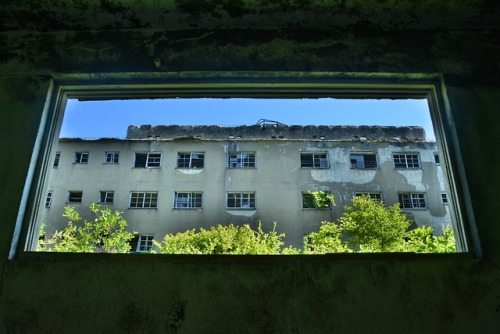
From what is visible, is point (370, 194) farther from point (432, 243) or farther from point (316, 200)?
point (432, 243)

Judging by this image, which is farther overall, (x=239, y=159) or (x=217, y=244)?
(x=239, y=159)

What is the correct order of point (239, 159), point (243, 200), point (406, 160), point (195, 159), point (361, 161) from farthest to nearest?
point (239, 159)
point (195, 159)
point (243, 200)
point (361, 161)
point (406, 160)

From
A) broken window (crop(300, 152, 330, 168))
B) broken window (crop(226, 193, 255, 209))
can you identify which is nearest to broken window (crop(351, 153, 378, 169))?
broken window (crop(300, 152, 330, 168))

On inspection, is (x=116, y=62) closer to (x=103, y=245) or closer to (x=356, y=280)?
(x=103, y=245)

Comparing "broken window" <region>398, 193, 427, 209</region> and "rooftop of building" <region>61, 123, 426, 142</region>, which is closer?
"broken window" <region>398, 193, 427, 209</region>

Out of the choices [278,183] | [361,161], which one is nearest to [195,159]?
[278,183]

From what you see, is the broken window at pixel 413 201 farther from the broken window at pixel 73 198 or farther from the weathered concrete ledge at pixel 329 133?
the broken window at pixel 73 198

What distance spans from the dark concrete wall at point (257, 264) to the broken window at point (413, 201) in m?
0.87

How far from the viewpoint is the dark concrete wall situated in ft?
5.24

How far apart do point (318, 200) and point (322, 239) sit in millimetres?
1175

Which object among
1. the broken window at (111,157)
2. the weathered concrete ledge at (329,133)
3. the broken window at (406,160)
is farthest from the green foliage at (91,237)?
the broken window at (406,160)

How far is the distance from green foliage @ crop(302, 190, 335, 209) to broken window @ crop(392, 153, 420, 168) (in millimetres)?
1065

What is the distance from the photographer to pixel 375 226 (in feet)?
7.91

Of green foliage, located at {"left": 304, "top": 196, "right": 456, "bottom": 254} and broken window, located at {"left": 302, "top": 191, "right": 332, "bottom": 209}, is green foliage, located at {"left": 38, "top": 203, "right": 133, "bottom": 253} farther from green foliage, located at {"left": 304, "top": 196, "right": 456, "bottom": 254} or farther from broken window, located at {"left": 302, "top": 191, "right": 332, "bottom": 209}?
broken window, located at {"left": 302, "top": 191, "right": 332, "bottom": 209}
